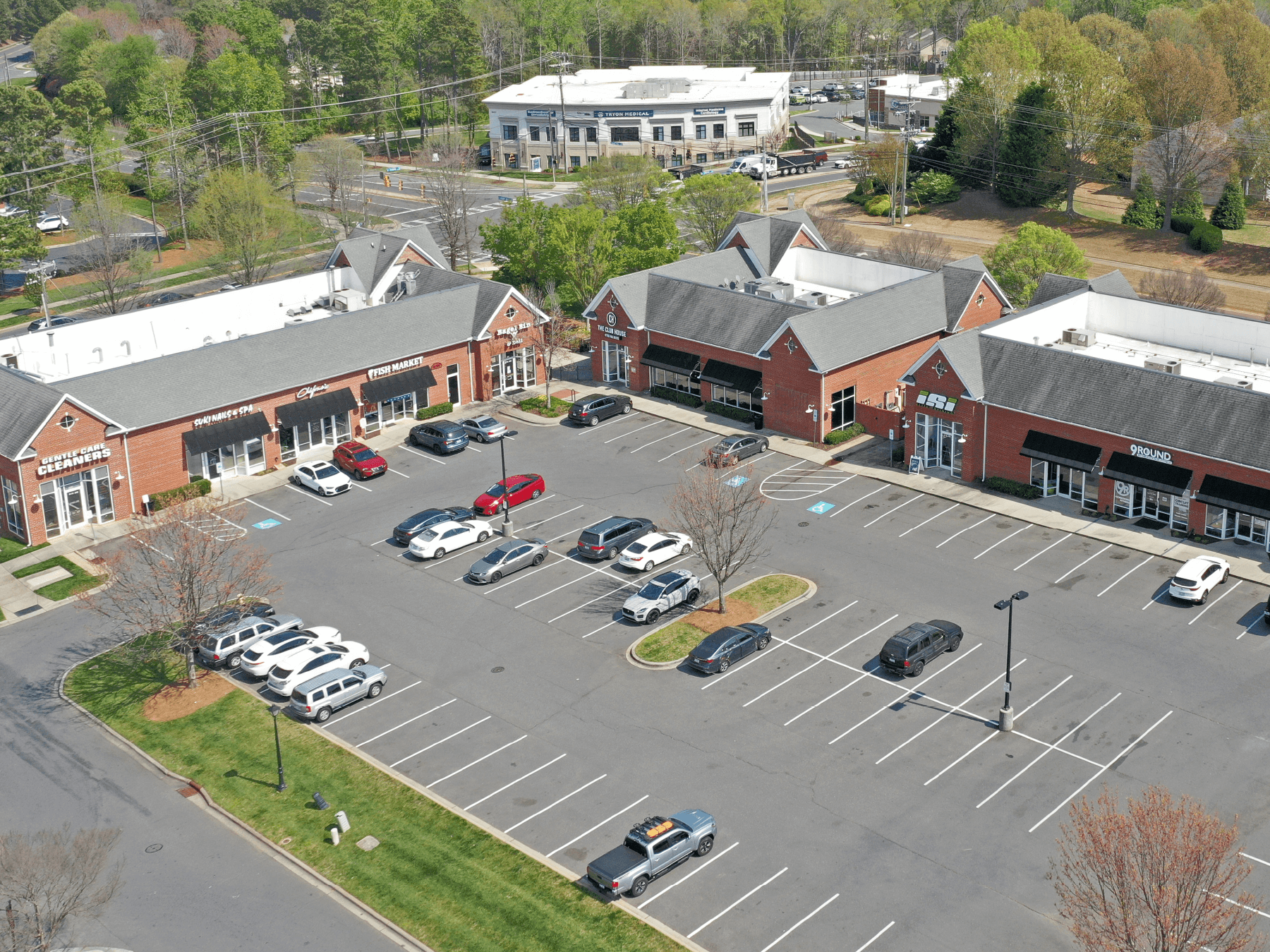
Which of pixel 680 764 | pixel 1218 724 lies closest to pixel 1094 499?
pixel 1218 724

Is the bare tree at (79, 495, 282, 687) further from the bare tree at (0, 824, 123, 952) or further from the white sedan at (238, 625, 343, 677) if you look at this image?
the bare tree at (0, 824, 123, 952)

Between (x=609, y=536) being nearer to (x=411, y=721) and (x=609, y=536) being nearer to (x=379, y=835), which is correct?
(x=411, y=721)

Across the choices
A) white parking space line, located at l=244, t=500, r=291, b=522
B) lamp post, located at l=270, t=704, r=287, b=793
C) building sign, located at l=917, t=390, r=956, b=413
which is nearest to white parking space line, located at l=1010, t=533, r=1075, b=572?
building sign, located at l=917, t=390, r=956, b=413

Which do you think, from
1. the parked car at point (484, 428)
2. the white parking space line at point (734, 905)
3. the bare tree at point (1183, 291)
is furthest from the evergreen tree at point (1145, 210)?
the white parking space line at point (734, 905)

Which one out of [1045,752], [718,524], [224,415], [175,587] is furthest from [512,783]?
[224,415]

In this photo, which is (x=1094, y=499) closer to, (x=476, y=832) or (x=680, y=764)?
(x=680, y=764)
